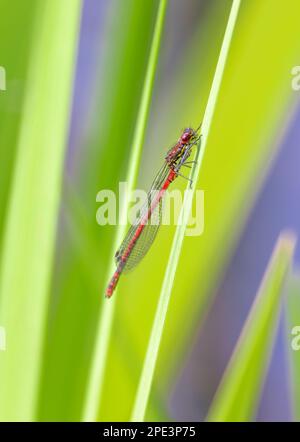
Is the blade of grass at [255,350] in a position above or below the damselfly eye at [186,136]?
below

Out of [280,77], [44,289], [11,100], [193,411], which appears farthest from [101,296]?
[280,77]

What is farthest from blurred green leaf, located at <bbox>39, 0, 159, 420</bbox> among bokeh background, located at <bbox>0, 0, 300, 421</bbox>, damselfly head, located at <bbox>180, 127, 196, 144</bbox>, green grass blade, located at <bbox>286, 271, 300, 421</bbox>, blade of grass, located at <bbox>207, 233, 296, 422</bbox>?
green grass blade, located at <bbox>286, 271, 300, 421</bbox>

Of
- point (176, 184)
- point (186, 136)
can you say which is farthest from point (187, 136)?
point (176, 184)

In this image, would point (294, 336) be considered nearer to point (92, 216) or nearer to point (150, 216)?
point (150, 216)

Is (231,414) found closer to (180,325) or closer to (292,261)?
(180,325)

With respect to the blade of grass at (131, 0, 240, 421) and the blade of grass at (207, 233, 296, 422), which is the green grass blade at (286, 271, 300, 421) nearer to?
the blade of grass at (207, 233, 296, 422)

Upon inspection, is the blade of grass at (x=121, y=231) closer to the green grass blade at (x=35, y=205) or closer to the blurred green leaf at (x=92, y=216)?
the blurred green leaf at (x=92, y=216)

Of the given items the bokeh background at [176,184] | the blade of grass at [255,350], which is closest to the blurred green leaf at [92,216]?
the bokeh background at [176,184]

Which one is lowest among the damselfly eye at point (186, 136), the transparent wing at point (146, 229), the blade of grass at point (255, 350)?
the blade of grass at point (255, 350)
